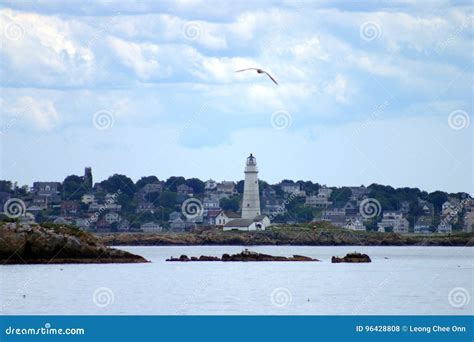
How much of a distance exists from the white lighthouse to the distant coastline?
16.0 feet

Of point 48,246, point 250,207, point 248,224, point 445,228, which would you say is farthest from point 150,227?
point 48,246

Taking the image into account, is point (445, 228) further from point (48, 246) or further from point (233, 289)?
point (233, 289)

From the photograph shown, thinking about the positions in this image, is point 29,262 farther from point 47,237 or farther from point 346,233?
point 346,233

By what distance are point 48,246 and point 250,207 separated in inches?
3032

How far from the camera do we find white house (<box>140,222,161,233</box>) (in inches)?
7585

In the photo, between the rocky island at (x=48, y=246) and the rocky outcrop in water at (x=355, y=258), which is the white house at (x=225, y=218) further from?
the rocky island at (x=48, y=246)

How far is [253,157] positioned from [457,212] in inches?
2162

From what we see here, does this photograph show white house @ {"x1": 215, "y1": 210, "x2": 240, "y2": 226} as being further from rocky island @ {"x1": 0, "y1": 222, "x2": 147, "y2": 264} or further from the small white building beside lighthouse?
rocky island @ {"x1": 0, "y1": 222, "x2": 147, "y2": 264}

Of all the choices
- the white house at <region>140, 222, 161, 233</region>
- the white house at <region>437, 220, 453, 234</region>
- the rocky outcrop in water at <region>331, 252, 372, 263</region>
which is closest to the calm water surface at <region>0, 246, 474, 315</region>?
the rocky outcrop in water at <region>331, 252, 372, 263</region>

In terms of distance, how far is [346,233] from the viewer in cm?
16038

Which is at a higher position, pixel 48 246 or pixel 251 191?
pixel 251 191

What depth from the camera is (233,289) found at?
234ft

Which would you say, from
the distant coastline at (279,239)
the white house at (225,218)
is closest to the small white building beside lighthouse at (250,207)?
the distant coastline at (279,239)

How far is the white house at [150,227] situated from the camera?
19265cm
